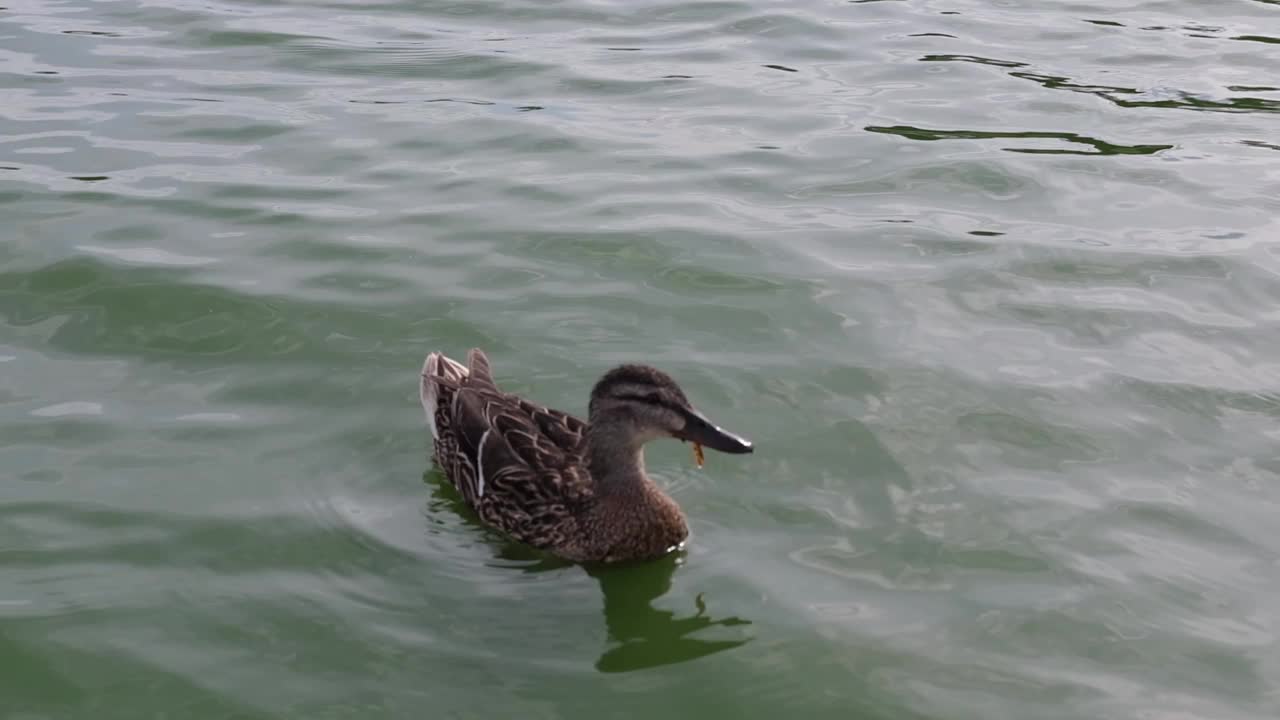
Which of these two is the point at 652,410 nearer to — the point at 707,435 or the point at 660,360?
the point at 707,435

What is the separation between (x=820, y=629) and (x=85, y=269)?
550 centimetres

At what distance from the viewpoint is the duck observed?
7043 millimetres

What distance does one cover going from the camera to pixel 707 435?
6945 mm

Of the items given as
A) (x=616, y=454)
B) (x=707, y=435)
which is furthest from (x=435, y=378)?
(x=707, y=435)

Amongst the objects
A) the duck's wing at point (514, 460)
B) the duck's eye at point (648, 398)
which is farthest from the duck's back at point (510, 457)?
the duck's eye at point (648, 398)

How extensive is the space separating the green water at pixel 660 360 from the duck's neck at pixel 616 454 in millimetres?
399

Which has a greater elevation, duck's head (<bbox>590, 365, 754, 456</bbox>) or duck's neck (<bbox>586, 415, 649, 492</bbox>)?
duck's head (<bbox>590, 365, 754, 456</bbox>)

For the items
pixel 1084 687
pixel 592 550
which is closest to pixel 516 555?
pixel 592 550

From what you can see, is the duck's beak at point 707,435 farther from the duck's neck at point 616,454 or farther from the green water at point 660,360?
the green water at point 660,360

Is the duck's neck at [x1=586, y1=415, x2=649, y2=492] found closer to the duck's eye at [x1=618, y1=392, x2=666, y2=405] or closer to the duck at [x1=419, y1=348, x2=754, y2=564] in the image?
the duck at [x1=419, y1=348, x2=754, y2=564]

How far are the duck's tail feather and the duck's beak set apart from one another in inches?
59.4

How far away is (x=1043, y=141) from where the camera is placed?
1253 cm

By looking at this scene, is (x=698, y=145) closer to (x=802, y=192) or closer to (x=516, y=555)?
(x=802, y=192)

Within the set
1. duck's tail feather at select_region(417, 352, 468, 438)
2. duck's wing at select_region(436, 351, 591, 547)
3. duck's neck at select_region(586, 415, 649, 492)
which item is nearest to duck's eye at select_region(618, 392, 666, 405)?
duck's neck at select_region(586, 415, 649, 492)
